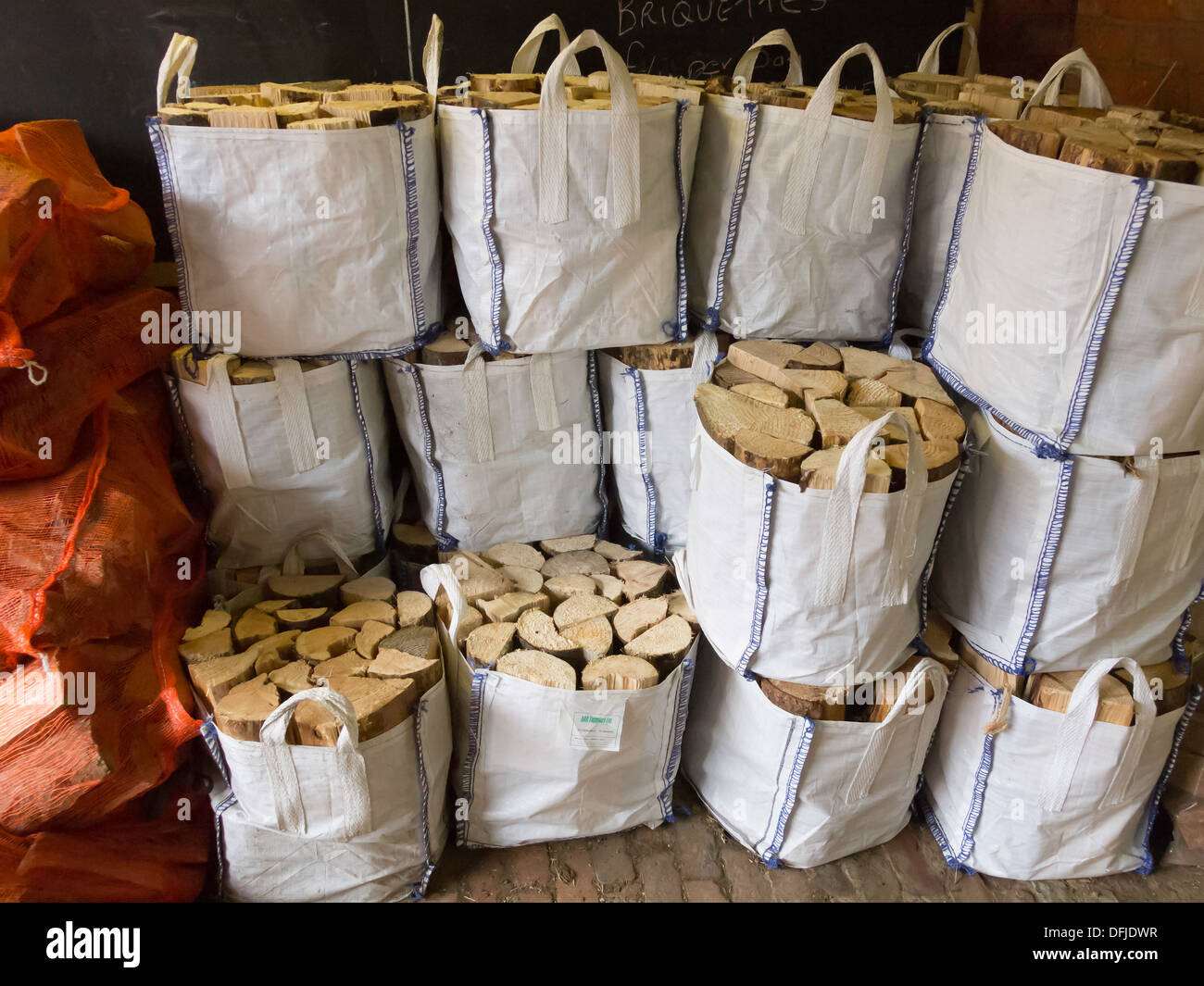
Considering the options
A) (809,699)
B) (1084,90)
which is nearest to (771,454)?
(809,699)

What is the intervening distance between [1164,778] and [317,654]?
81.4 inches

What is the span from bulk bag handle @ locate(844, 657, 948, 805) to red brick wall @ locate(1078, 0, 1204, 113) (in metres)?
1.87

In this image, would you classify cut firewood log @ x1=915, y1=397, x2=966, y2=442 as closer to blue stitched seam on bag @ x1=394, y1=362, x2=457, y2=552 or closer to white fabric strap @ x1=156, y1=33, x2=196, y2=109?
blue stitched seam on bag @ x1=394, y1=362, x2=457, y2=552

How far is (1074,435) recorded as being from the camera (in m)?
1.81

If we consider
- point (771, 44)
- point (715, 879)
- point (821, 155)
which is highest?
point (771, 44)

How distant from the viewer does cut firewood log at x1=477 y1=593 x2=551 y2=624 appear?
224 centimetres

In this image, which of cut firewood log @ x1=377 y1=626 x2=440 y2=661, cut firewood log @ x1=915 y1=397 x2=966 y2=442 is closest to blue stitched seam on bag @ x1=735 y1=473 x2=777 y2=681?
cut firewood log @ x1=915 y1=397 x2=966 y2=442

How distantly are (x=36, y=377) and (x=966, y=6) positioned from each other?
3256 mm

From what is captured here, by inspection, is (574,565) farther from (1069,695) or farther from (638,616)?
(1069,695)

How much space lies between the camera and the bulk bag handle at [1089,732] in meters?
1.99

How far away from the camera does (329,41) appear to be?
2766mm

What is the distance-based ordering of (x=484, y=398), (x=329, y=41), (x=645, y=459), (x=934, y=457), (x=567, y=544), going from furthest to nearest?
(x=329, y=41)
(x=567, y=544)
(x=645, y=459)
(x=484, y=398)
(x=934, y=457)

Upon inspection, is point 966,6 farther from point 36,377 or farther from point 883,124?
point 36,377
